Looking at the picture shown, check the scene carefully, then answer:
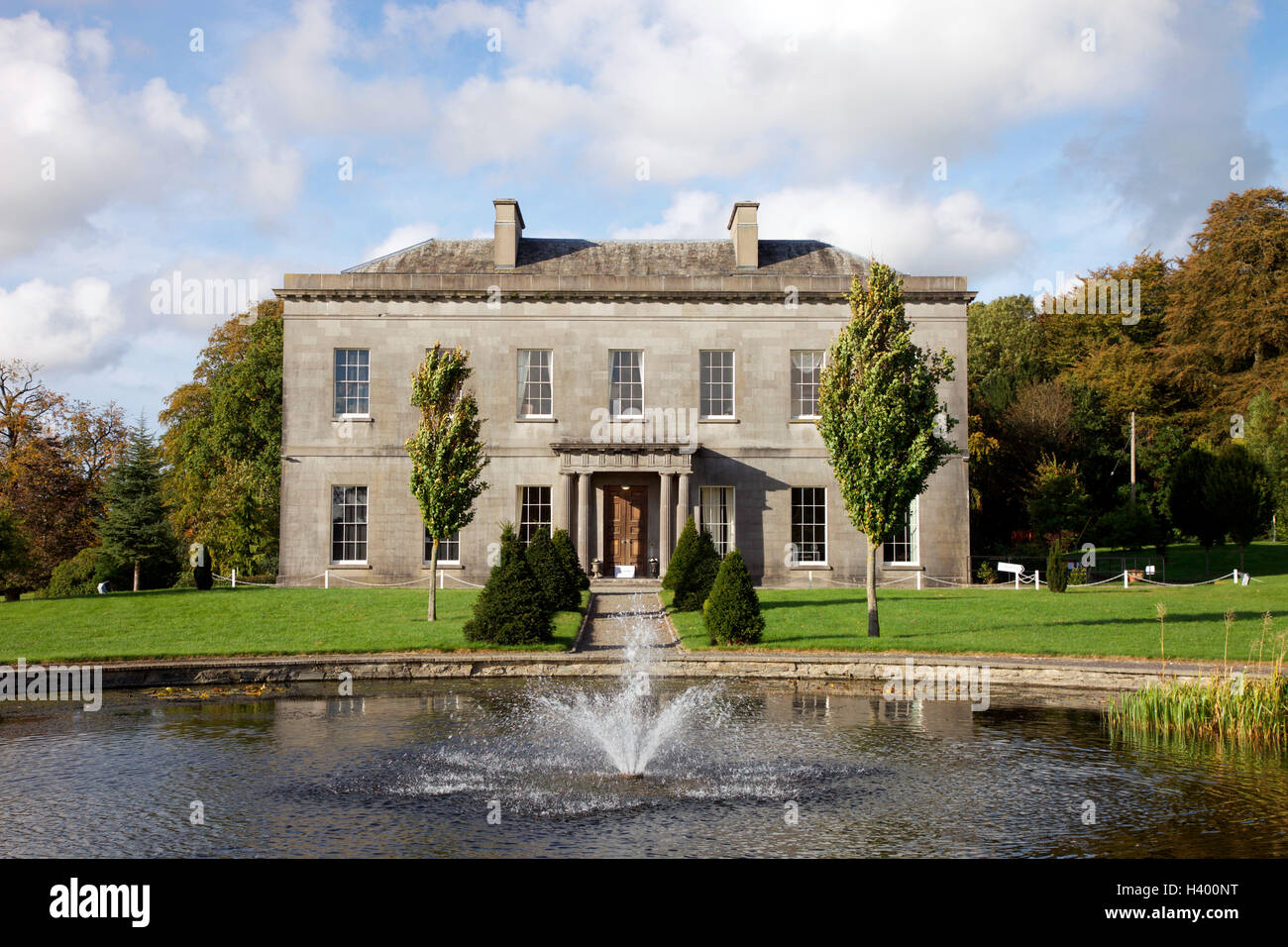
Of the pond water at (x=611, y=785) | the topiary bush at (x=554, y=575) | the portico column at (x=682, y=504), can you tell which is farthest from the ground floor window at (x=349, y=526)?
the pond water at (x=611, y=785)

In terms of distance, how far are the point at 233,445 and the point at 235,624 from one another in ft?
84.7

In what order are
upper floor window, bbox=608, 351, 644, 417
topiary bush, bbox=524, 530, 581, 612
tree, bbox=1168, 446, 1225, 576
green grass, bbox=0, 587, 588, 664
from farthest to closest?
tree, bbox=1168, 446, 1225, 576 < upper floor window, bbox=608, 351, 644, 417 < topiary bush, bbox=524, 530, 581, 612 < green grass, bbox=0, 587, 588, 664

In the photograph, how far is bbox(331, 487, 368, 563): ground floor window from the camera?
109 ft

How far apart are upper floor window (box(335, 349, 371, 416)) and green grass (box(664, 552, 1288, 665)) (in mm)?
12854

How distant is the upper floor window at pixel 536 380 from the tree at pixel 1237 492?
25.4 meters

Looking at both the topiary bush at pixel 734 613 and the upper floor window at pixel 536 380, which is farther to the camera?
the upper floor window at pixel 536 380

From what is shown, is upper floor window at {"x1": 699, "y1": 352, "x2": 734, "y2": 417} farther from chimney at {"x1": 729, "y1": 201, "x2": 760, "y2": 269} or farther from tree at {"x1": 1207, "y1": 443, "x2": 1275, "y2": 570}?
tree at {"x1": 1207, "y1": 443, "x2": 1275, "y2": 570}

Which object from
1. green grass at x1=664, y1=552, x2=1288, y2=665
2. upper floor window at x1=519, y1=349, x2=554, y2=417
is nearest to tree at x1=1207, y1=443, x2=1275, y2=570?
green grass at x1=664, y1=552, x2=1288, y2=665

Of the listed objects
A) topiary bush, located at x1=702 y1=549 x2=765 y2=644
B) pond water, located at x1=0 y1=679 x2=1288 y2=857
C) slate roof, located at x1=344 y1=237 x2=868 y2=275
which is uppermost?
slate roof, located at x1=344 y1=237 x2=868 y2=275

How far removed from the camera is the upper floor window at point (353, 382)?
33.3 metres

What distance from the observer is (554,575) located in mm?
23031

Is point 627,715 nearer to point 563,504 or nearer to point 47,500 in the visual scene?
point 563,504

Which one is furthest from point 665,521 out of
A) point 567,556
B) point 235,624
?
point 235,624

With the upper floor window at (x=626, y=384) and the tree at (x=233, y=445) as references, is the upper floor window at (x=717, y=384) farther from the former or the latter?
the tree at (x=233, y=445)
